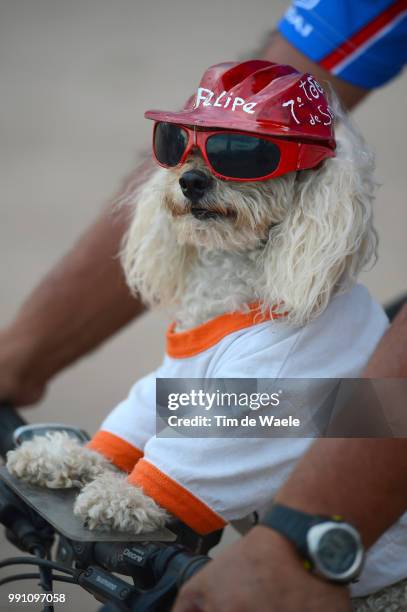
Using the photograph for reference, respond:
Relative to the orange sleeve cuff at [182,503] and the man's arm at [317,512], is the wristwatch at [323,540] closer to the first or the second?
the man's arm at [317,512]

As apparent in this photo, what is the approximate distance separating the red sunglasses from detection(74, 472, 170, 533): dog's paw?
20.3 inches

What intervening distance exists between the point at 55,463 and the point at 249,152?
595mm

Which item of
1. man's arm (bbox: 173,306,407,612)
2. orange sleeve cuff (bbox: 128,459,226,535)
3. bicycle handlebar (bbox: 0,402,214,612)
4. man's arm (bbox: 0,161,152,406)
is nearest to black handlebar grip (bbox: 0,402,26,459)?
man's arm (bbox: 0,161,152,406)

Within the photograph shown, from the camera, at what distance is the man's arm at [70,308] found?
1903 mm

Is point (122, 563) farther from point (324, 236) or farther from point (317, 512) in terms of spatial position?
point (324, 236)

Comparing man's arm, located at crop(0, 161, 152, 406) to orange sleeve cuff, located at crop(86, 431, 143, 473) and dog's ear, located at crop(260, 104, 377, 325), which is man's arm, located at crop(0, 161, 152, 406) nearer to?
orange sleeve cuff, located at crop(86, 431, 143, 473)

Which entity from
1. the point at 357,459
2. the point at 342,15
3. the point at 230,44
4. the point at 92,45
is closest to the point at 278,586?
the point at 357,459

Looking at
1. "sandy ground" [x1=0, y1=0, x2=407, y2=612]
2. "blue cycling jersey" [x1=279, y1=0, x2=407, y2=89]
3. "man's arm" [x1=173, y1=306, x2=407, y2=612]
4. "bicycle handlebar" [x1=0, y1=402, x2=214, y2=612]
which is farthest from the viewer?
"sandy ground" [x1=0, y1=0, x2=407, y2=612]

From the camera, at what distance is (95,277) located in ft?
6.26

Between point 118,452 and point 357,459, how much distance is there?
0.62m

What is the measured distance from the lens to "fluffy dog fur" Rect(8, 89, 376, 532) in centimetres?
146

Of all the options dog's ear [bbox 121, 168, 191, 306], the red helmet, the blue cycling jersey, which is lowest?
dog's ear [bbox 121, 168, 191, 306]

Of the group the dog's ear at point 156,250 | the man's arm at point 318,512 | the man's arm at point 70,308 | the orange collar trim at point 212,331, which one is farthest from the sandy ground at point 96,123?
the man's arm at point 318,512

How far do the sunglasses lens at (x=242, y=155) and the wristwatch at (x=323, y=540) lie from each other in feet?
1.83
